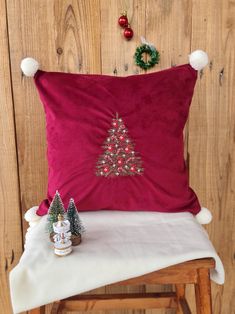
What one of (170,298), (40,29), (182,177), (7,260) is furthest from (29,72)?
(170,298)

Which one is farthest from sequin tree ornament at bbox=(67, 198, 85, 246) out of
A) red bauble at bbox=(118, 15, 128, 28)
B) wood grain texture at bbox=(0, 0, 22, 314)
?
red bauble at bbox=(118, 15, 128, 28)

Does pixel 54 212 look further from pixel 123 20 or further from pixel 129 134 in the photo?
pixel 123 20

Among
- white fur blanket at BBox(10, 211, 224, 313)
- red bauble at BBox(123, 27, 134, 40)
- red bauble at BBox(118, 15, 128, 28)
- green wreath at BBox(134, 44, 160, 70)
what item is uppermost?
red bauble at BBox(118, 15, 128, 28)

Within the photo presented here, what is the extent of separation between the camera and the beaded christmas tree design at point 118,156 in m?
0.75

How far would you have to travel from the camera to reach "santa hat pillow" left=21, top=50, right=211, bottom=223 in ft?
2.48

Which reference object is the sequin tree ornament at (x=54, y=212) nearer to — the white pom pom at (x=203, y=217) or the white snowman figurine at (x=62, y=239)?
the white snowman figurine at (x=62, y=239)

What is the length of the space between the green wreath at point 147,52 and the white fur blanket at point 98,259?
1.47 ft

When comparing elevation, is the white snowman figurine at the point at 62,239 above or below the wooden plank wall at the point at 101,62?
below

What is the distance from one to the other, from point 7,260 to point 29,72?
0.55 meters

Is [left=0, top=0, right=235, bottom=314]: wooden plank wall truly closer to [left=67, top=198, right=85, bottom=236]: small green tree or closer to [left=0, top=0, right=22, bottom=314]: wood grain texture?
[left=0, top=0, right=22, bottom=314]: wood grain texture

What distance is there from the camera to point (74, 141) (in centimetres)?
76

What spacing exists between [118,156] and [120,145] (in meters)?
0.02

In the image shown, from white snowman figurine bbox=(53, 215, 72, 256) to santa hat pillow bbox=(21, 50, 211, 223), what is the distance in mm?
147

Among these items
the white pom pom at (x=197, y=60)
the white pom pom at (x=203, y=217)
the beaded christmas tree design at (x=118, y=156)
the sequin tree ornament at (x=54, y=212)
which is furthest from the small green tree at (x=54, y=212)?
the white pom pom at (x=197, y=60)
